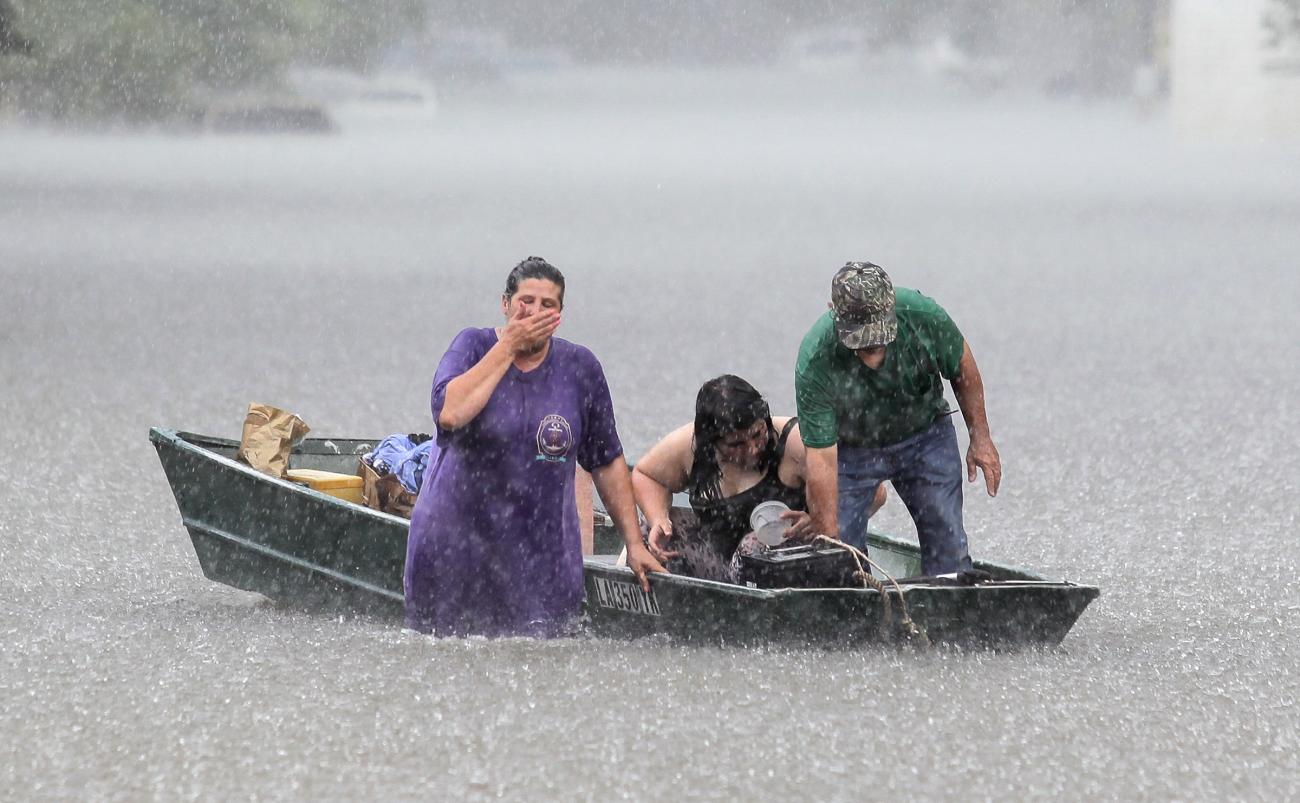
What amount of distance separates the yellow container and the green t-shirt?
2.10 meters

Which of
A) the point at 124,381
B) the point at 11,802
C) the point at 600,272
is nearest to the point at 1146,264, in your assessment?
the point at 600,272

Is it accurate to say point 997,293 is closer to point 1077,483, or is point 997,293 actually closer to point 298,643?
point 1077,483

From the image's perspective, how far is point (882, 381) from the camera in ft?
26.5

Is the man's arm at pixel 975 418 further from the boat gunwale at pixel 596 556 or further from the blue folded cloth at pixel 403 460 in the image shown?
the blue folded cloth at pixel 403 460

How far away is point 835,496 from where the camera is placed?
7.81 m

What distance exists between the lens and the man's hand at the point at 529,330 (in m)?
7.00

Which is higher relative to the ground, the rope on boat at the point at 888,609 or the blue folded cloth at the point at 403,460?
the blue folded cloth at the point at 403,460

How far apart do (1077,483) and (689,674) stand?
18.7ft

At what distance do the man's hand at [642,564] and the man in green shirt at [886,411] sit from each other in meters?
0.66

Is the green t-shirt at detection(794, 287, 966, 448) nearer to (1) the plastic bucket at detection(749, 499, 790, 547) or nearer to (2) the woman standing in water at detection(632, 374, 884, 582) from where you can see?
(2) the woman standing in water at detection(632, 374, 884, 582)

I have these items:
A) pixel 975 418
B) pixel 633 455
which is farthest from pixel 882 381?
pixel 633 455

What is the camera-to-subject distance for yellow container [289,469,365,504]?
352 inches

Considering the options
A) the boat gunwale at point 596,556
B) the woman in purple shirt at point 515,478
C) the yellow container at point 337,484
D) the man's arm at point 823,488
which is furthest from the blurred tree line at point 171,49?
the man's arm at point 823,488

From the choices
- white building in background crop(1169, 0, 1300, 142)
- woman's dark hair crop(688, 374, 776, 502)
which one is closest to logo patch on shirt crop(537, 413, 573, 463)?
woman's dark hair crop(688, 374, 776, 502)
